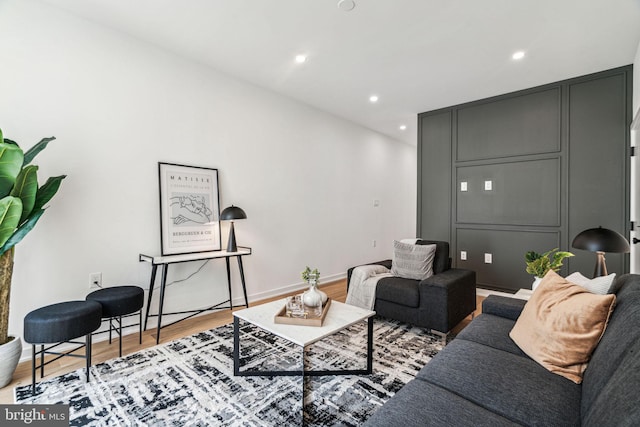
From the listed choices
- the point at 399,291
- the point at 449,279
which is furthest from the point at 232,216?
the point at 449,279

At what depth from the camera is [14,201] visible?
69.6 inches

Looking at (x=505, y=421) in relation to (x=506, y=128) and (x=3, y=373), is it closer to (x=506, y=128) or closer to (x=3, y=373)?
(x=3, y=373)

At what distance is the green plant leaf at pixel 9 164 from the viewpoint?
1.75 metres

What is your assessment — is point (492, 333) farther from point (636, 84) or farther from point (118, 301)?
point (636, 84)

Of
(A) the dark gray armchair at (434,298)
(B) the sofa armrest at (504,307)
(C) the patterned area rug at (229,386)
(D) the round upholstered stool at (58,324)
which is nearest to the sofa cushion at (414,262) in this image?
(A) the dark gray armchair at (434,298)

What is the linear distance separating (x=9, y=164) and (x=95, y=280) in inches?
46.1

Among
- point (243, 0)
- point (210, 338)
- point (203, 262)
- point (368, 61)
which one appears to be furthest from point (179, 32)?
point (210, 338)

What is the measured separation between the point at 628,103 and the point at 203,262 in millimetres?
4821

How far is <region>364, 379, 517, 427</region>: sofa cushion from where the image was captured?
102 centimetres

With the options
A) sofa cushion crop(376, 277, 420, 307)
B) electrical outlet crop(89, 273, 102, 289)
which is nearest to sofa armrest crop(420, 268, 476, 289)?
sofa cushion crop(376, 277, 420, 307)

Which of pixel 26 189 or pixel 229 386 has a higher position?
pixel 26 189

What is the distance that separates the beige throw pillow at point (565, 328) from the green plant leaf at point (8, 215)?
2.91m

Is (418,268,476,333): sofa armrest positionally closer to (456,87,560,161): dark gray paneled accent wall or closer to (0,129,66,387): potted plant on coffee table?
(456,87,560,161): dark gray paneled accent wall

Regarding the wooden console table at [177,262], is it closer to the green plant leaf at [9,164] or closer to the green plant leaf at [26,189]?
the green plant leaf at [26,189]
